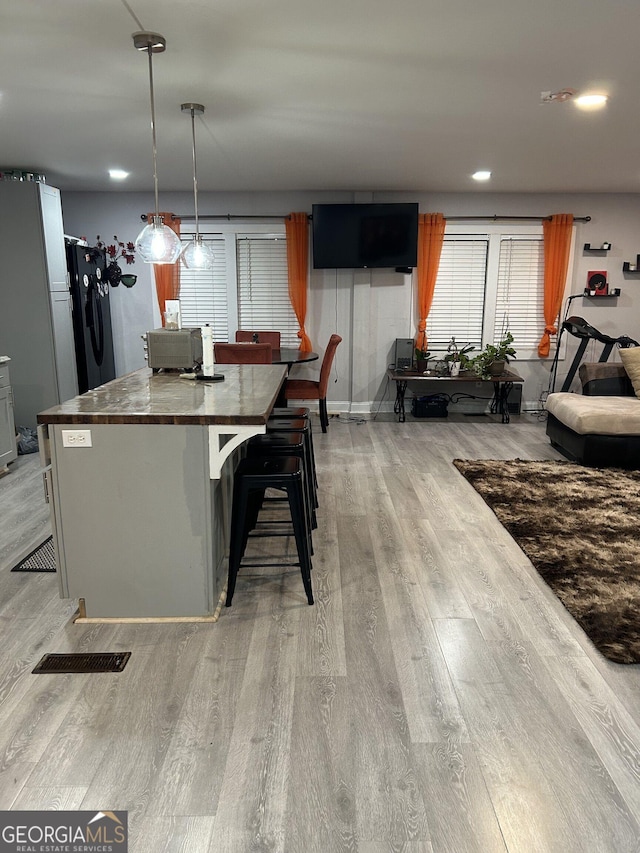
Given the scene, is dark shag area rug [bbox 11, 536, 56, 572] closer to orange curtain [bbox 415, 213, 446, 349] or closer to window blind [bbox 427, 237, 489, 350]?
orange curtain [bbox 415, 213, 446, 349]

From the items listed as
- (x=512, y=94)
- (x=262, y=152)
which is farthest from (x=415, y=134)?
(x=262, y=152)

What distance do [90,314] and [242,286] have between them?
1.74m

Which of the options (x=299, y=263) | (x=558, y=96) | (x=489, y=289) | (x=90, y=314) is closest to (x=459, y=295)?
(x=489, y=289)

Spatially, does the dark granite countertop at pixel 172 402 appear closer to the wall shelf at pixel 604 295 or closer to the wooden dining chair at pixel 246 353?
the wooden dining chair at pixel 246 353

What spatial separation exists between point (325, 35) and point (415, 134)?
1.84 m

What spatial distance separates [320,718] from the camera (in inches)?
81.5

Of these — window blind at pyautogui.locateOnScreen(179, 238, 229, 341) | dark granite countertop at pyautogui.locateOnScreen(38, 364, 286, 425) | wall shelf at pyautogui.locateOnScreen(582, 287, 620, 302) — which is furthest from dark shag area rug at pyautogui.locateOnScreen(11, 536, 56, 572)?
wall shelf at pyautogui.locateOnScreen(582, 287, 620, 302)

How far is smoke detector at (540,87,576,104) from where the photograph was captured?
332cm

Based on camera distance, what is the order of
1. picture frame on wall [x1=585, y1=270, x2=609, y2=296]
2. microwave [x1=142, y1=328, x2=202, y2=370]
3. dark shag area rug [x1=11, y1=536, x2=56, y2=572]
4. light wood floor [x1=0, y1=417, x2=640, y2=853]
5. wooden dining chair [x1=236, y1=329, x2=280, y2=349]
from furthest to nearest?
1. picture frame on wall [x1=585, y1=270, x2=609, y2=296]
2. wooden dining chair [x1=236, y1=329, x2=280, y2=349]
3. microwave [x1=142, y1=328, x2=202, y2=370]
4. dark shag area rug [x1=11, y1=536, x2=56, y2=572]
5. light wood floor [x1=0, y1=417, x2=640, y2=853]

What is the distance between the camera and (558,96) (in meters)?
3.38

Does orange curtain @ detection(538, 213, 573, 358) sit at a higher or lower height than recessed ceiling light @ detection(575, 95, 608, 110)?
lower

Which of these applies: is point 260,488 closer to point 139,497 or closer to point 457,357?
point 139,497

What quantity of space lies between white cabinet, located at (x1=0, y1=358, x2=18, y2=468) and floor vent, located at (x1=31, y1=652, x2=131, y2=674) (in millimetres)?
2789

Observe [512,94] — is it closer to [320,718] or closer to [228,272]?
[320,718]
